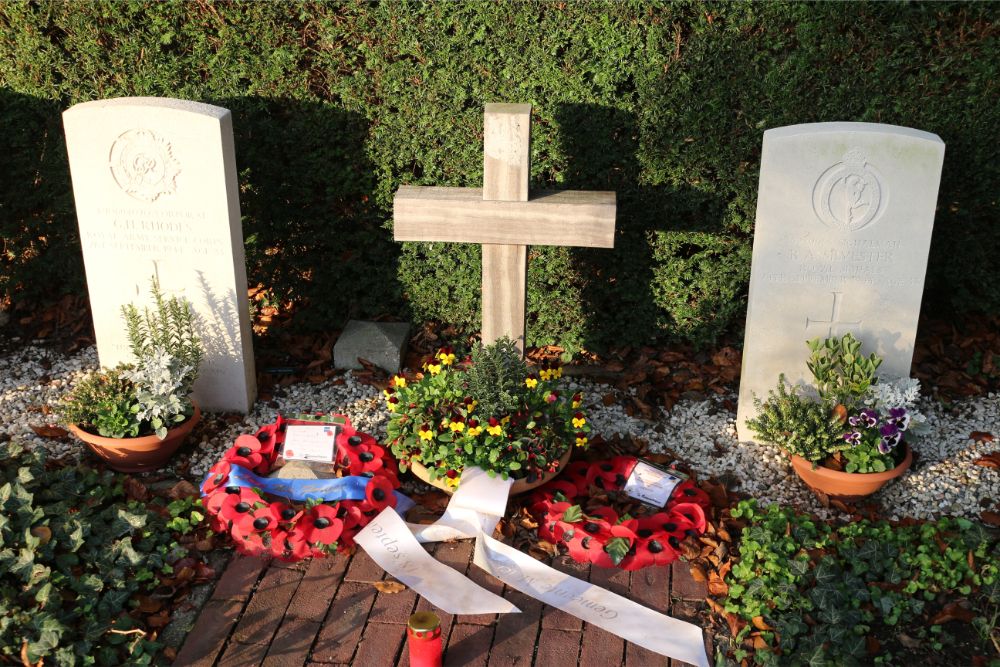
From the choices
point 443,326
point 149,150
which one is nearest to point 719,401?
point 443,326

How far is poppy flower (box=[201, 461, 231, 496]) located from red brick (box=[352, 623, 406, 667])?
123 centimetres

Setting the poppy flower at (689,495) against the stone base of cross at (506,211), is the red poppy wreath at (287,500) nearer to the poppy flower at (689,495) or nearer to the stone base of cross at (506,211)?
the stone base of cross at (506,211)

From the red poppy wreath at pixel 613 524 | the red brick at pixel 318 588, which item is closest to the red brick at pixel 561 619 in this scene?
the red poppy wreath at pixel 613 524

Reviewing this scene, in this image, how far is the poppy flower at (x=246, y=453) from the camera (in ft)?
16.7

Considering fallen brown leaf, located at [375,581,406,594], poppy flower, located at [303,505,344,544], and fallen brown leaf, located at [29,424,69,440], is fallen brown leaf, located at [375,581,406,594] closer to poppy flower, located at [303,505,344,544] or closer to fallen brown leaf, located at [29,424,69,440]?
poppy flower, located at [303,505,344,544]

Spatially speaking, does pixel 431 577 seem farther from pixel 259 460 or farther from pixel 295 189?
pixel 295 189

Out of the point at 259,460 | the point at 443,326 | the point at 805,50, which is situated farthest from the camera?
the point at 443,326

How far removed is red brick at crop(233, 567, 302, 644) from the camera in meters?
4.21

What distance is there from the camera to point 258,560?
4.65 m

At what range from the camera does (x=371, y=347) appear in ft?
20.6

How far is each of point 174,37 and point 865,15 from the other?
4034 millimetres

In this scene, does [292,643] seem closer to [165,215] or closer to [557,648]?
[557,648]

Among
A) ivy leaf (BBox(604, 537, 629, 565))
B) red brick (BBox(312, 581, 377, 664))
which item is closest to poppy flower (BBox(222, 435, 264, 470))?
red brick (BBox(312, 581, 377, 664))

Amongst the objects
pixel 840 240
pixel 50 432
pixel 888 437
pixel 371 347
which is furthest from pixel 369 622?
pixel 840 240
